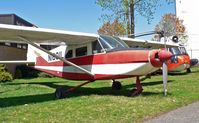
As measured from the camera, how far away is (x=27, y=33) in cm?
1276

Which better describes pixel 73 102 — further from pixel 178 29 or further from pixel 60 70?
pixel 178 29

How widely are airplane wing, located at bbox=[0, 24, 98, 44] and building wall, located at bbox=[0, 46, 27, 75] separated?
1428 cm

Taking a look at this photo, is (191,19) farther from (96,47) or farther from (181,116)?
(181,116)

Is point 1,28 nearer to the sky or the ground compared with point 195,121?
nearer to the sky

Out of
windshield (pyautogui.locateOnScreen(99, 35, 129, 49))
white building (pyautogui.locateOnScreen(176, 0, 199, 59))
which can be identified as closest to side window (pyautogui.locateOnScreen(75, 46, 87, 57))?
windshield (pyautogui.locateOnScreen(99, 35, 129, 49))

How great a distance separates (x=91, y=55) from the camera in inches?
559

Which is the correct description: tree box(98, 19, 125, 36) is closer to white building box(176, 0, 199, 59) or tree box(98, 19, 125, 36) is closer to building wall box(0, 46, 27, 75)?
building wall box(0, 46, 27, 75)

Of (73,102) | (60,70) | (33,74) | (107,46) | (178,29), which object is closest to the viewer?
(73,102)

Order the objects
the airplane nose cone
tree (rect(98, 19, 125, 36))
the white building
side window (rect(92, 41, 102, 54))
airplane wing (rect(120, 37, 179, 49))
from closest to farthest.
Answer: the airplane nose cone < side window (rect(92, 41, 102, 54)) < airplane wing (rect(120, 37, 179, 49)) < tree (rect(98, 19, 125, 36)) < the white building

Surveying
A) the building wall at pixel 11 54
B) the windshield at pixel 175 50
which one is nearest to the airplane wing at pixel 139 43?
the windshield at pixel 175 50

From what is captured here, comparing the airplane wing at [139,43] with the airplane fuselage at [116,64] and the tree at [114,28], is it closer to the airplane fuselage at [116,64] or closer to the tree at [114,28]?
the airplane fuselage at [116,64]

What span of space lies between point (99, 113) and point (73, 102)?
2.42 metres

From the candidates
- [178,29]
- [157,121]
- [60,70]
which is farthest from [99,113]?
[178,29]

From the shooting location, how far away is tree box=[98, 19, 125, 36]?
36.9m
